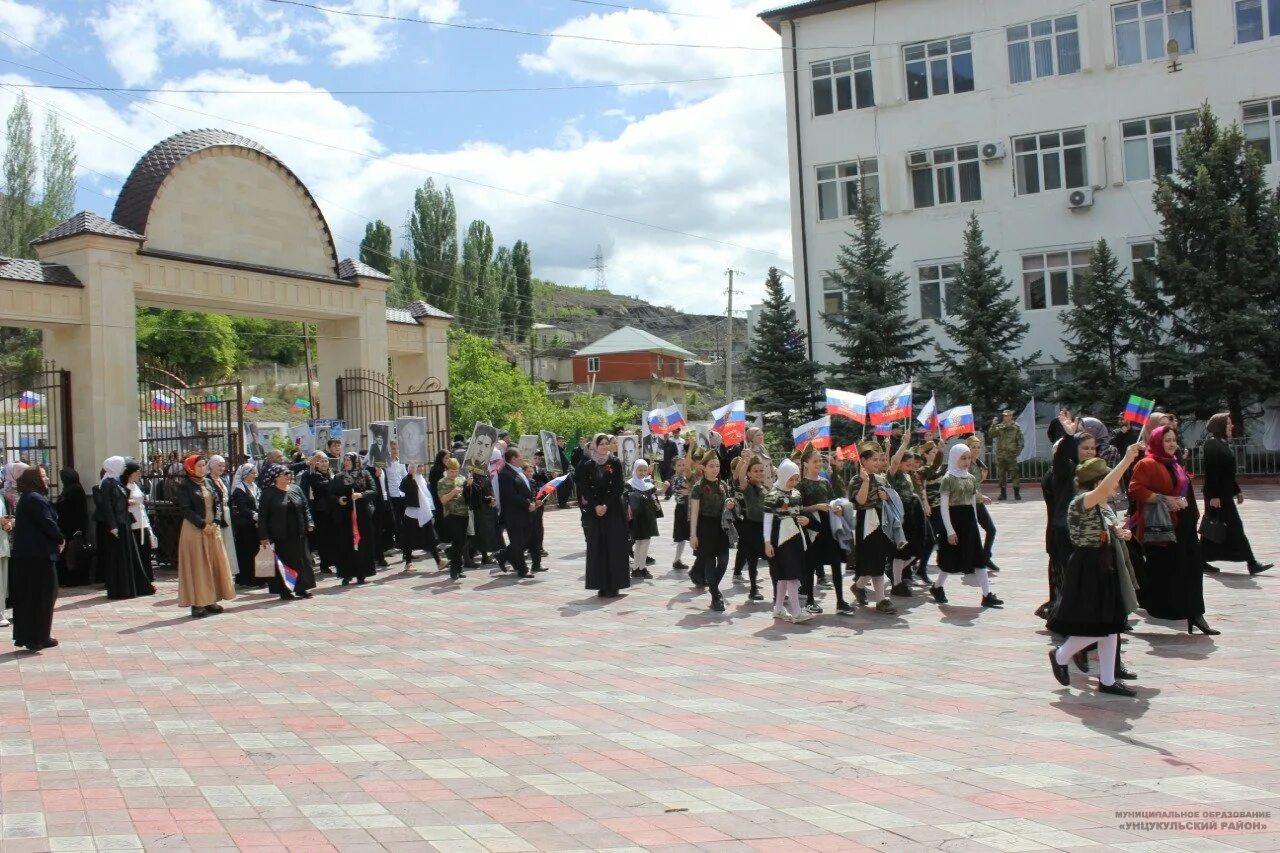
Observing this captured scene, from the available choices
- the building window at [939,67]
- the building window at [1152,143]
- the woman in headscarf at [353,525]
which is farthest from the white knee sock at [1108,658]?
the building window at [939,67]

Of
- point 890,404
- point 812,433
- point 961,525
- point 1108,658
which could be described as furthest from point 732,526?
point 1108,658

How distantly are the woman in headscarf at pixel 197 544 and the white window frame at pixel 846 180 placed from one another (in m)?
25.3

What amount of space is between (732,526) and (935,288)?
72.9ft

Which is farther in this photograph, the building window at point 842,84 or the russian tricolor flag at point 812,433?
the building window at point 842,84

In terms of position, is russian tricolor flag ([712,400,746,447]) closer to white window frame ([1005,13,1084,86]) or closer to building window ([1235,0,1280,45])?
white window frame ([1005,13,1084,86])

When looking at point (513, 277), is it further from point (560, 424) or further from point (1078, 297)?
point (1078, 297)

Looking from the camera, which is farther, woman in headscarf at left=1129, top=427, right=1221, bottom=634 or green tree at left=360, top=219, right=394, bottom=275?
green tree at left=360, top=219, right=394, bottom=275

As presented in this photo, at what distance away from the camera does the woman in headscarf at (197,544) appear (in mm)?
12500

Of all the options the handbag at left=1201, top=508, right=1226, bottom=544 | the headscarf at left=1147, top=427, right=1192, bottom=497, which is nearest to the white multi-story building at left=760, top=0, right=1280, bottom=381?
the handbag at left=1201, top=508, right=1226, bottom=544

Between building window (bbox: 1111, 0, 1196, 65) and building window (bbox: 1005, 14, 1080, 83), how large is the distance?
114 cm

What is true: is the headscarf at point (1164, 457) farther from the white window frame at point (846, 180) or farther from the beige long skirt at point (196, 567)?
the white window frame at point (846, 180)

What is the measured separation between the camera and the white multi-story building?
98.6ft

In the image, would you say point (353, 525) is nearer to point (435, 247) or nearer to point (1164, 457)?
point (1164, 457)

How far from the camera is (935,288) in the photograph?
3362 centimetres
